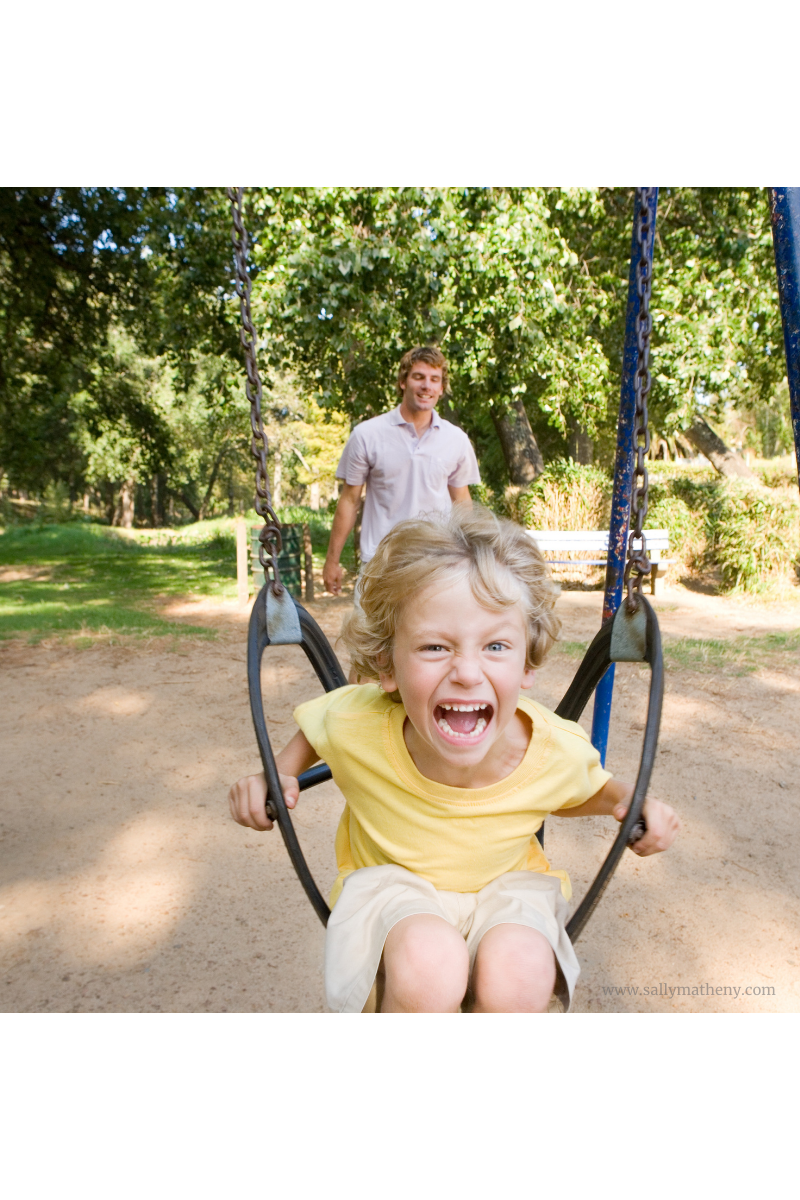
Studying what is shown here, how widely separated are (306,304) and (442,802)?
6.26 m

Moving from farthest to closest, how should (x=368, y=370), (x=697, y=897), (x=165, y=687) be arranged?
(x=368, y=370) < (x=165, y=687) < (x=697, y=897)

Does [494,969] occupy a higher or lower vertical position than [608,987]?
higher

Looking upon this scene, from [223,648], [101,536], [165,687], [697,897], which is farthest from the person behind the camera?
[101,536]

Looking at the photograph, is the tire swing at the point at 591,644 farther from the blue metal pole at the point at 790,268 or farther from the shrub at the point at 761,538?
the shrub at the point at 761,538

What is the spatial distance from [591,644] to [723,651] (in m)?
4.89

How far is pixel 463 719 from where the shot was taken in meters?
1.43

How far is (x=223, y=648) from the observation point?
A: 6816 mm

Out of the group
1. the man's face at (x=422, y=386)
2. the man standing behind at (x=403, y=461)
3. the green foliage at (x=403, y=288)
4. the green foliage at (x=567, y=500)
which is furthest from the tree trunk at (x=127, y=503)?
the man's face at (x=422, y=386)

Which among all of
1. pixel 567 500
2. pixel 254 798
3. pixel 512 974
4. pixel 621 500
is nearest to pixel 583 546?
pixel 567 500

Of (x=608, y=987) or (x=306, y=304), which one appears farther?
(x=306, y=304)

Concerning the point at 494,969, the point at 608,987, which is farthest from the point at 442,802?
the point at 608,987

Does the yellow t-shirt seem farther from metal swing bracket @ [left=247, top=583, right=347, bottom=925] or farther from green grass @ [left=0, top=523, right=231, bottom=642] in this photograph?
green grass @ [left=0, top=523, right=231, bottom=642]

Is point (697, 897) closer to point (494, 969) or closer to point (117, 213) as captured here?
point (494, 969)

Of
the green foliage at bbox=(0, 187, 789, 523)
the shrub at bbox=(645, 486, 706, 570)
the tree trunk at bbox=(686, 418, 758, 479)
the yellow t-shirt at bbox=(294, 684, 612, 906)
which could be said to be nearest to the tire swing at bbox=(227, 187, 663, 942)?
the yellow t-shirt at bbox=(294, 684, 612, 906)
